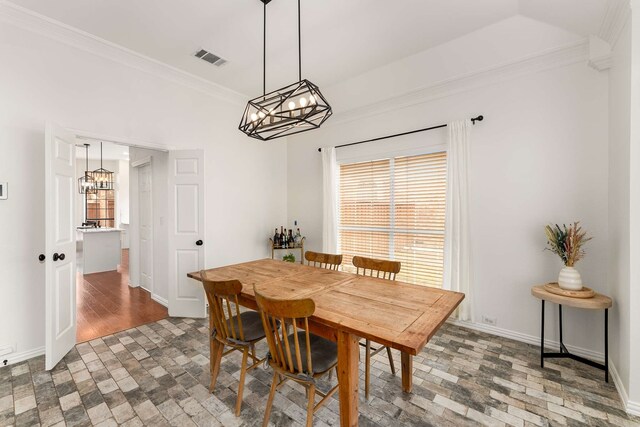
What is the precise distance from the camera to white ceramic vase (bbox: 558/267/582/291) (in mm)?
2430

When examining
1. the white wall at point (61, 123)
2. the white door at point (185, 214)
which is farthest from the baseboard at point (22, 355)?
the white door at point (185, 214)

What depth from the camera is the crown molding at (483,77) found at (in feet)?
8.90

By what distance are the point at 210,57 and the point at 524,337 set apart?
190 inches

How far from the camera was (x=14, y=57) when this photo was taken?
2.63 m

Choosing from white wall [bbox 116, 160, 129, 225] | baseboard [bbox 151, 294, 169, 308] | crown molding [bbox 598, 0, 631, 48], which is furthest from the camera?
white wall [bbox 116, 160, 129, 225]

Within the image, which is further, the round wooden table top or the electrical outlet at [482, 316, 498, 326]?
the electrical outlet at [482, 316, 498, 326]

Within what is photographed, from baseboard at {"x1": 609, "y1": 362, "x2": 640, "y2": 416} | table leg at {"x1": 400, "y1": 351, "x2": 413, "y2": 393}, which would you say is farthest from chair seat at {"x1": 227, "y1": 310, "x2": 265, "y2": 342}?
baseboard at {"x1": 609, "y1": 362, "x2": 640, "y2": 416}

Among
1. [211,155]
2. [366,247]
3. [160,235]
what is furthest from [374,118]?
[160,235]

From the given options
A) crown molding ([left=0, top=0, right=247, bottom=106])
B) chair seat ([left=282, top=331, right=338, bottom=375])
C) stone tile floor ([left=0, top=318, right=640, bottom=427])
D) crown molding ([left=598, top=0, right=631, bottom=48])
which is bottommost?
stone tile floor ([left=0, top=318, right=640, bottom=427])

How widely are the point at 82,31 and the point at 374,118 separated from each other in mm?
3494

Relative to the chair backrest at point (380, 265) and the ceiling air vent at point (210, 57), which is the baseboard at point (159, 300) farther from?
the ceiling air vent at point (210, 57)

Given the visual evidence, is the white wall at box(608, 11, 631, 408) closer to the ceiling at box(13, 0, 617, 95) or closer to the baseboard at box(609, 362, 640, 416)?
the baseboard at box(609, 362, 640, 416)

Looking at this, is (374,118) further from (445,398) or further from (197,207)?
(445,398)

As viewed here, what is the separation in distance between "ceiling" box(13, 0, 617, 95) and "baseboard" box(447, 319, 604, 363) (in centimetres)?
289
